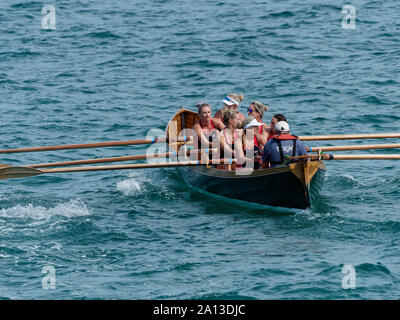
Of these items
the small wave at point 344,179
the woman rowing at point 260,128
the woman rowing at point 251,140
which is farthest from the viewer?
the small wave at point 344,179

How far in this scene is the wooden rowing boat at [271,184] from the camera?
1323 cm

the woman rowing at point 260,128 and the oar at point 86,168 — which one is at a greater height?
the woman rowing at point 260,128

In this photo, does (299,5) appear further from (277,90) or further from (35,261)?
(35,261)

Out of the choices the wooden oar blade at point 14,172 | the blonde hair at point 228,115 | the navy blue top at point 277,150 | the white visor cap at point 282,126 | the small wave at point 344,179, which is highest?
the blonde hair at point 228,115

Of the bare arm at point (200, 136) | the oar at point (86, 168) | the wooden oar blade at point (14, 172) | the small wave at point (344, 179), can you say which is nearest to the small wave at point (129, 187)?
the oar at point (86, 168)

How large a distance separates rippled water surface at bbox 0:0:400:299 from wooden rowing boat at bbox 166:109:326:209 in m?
0.29

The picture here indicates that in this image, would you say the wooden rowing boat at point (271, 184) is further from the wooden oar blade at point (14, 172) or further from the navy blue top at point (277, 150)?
the wooden oar blade at point (14, 172)

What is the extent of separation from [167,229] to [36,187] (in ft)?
15.8

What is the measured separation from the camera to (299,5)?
3559 cm

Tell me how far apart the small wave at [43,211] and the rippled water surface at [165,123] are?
2.7 inches

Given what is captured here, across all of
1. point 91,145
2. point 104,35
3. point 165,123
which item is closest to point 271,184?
point 91,145

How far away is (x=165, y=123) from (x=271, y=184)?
829 cm

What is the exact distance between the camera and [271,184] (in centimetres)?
1372

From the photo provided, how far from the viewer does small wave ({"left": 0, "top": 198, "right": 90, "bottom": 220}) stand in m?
14.0
